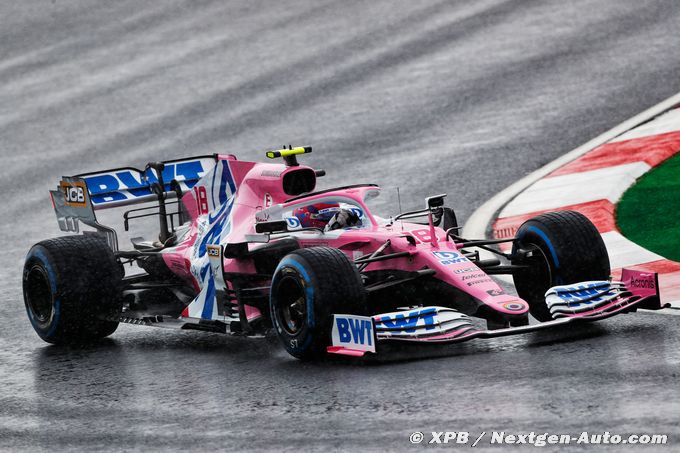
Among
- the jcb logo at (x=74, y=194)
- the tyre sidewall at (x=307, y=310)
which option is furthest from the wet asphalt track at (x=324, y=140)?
the jcb logo at (x=74, y=194)

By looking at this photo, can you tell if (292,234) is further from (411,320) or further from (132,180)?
(132,180)

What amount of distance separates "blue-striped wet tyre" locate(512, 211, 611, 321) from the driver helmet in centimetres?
145

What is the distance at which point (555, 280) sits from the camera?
988 cm

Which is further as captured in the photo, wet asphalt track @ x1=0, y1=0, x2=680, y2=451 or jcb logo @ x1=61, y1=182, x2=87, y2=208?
jcb logo @ x1=61, y1=182, x2=87, y2=208

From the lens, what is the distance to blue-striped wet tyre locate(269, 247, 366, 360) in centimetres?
888

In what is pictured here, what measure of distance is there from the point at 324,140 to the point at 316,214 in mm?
7543

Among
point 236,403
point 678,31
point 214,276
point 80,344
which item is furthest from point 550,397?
point 678,31

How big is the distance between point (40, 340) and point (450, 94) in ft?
30.3

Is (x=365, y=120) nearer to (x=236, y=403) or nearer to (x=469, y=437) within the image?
(x=236, y=403)

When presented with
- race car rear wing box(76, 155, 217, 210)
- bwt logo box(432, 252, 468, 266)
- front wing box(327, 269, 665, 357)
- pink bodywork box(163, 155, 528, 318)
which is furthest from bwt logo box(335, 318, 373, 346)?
race car rear wing box(76, 155, 217, 210)

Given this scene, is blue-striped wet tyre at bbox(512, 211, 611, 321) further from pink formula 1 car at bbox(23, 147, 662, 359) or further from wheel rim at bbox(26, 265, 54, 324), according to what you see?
wheel rim at bbox(26, 265, 54, 324)

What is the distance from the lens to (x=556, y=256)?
9828 mm

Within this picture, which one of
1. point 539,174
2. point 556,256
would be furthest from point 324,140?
point 556,256

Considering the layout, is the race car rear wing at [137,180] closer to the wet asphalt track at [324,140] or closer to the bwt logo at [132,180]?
the bwt logo at [132,180]
